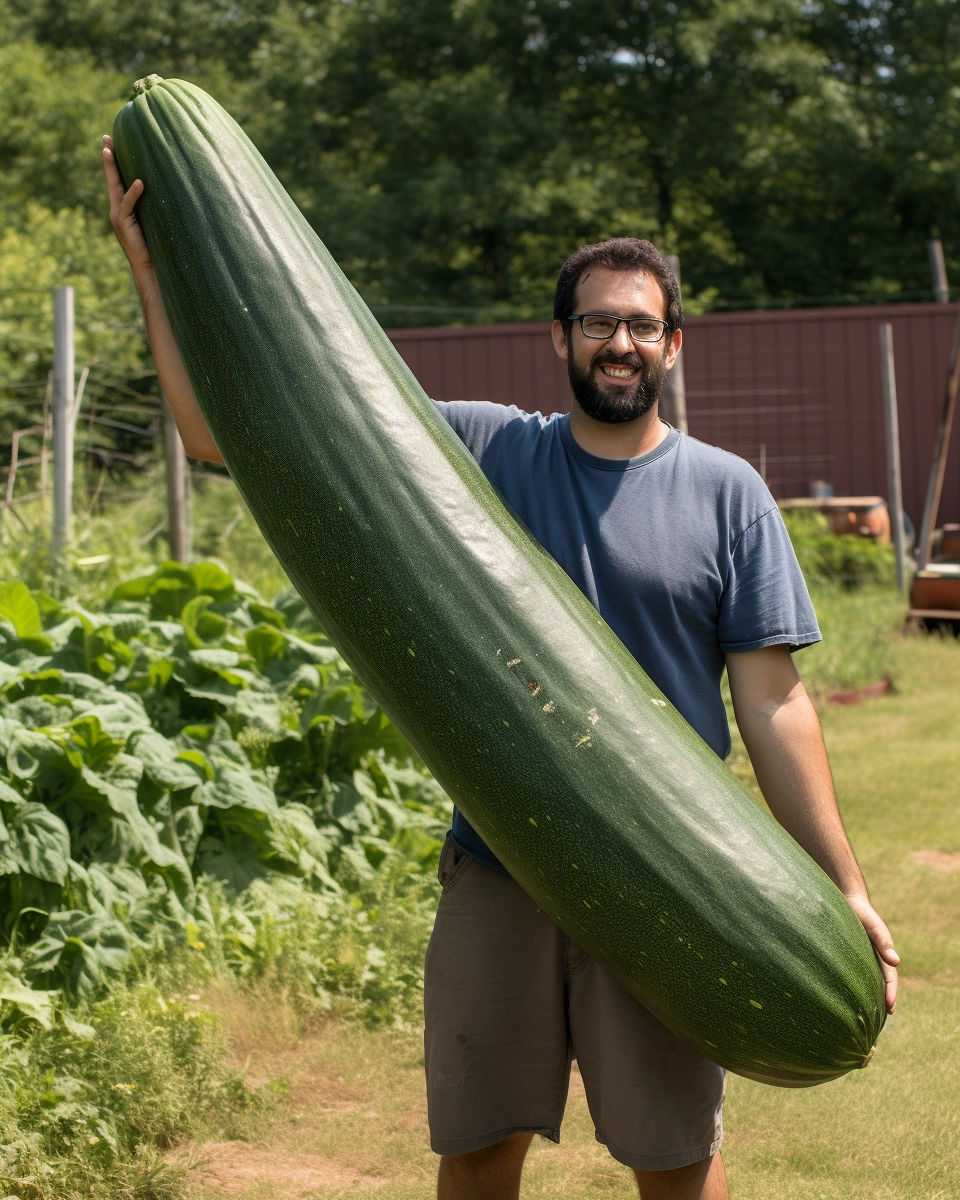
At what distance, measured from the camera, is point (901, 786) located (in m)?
5.95

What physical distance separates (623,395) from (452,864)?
2.92ft

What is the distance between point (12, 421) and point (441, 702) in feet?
55.7

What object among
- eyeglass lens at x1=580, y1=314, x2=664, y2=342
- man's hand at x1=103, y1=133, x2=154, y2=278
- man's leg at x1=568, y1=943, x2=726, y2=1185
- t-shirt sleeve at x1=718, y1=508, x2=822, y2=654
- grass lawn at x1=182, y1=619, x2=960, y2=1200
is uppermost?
man's hand at x1=103, y1=133, x2=154, y2=278

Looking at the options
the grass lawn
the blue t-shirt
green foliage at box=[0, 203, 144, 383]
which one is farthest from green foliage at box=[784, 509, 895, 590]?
green foliage at box=[0, 203, 144, 383]

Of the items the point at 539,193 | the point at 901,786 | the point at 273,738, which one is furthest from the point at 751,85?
the point at 273,738

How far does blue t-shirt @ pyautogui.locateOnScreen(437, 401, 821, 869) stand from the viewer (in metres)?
2.14

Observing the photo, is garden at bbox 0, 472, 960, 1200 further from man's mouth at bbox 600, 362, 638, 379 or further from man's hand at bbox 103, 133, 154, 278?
man's mouth at bbox 600, 362, 638, 379

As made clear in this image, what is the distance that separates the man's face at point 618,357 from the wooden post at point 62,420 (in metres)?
4.31

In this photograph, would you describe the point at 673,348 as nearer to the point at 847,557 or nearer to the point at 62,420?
the point at 62,420

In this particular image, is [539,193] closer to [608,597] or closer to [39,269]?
[39,269]

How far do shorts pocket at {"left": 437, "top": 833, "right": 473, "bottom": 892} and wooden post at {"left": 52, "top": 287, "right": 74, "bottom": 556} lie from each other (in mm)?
4130

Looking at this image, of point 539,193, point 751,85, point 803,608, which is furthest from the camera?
point 751,85

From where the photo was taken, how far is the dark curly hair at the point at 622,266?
2.21m

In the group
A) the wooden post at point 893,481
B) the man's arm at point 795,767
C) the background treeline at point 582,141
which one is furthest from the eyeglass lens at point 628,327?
the background treeline at point 582,141
